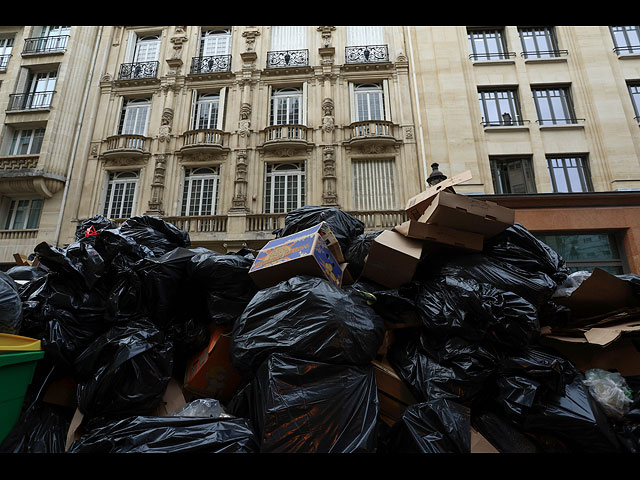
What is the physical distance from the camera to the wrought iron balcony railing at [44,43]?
12.8 metres

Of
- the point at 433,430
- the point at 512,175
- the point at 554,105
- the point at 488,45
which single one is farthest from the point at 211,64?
the point at 433,430

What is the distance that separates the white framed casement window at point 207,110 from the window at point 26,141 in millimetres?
5135

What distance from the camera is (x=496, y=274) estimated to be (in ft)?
8.55

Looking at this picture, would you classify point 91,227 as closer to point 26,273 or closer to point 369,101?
point 26,273

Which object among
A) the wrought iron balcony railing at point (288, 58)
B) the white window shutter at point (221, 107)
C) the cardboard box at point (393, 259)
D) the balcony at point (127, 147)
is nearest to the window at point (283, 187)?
the white window shutter at point (221, 107)

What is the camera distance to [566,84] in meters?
10.3

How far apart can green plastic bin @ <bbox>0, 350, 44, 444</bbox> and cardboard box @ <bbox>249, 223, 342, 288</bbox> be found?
1330 millimetres

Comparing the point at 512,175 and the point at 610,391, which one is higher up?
the point at 512,175

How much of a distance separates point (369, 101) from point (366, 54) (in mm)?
1700

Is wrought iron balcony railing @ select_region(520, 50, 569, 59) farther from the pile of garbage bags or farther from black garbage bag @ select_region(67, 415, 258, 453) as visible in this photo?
black garbage bag @ select_region(67, 415, 258, 453)

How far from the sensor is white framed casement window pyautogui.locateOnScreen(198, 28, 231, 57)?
1278cm

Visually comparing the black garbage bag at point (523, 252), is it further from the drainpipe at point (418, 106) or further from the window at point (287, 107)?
the window at point (287, 107)
